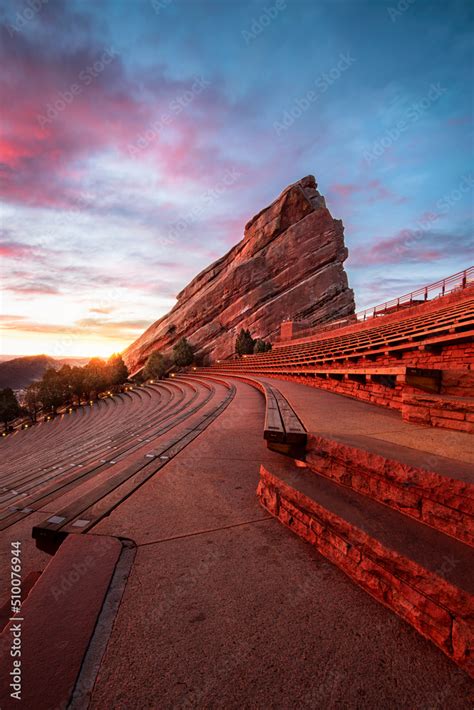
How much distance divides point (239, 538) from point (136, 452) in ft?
9.04

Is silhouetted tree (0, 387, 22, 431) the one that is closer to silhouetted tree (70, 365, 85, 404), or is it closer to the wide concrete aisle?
silhouetted tree (70, 365, 85, 404)

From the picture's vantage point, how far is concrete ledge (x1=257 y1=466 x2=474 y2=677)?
158 centimetres

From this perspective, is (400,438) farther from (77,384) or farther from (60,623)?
(77,384)

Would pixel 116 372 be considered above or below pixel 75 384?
above

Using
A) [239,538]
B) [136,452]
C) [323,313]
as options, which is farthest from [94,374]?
[239,538]

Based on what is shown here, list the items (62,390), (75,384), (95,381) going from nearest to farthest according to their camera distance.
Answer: (62,390), (75,384), (95,381)

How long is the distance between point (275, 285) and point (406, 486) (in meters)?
57.3

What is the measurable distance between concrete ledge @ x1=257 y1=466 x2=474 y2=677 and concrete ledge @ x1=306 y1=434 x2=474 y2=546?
536 mm

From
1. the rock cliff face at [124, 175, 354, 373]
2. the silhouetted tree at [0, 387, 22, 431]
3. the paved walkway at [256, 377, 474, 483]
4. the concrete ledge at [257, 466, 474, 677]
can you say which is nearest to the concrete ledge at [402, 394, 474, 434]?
the paved walkway at [256, 377, 474, 483]

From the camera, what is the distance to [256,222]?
66.6 meters

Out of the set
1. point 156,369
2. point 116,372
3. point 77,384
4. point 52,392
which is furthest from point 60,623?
point 116,372

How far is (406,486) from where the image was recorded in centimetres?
243

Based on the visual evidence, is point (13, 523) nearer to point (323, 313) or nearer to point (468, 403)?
point (468, 403)

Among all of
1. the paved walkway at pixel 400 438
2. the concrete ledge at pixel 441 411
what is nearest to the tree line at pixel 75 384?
the paved walkway at pixel 400 438
